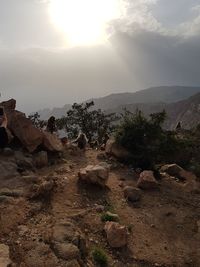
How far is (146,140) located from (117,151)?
5.21ft

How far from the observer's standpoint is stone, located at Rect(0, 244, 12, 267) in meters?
10.6

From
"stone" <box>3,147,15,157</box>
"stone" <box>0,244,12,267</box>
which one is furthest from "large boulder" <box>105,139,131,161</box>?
"stone" <box>0,244,12,267</box>

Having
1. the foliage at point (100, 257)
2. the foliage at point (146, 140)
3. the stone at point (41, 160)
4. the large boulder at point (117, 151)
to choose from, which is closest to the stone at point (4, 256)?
the foliage at point (100, 257)

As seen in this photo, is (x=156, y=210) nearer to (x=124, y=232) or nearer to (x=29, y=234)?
(x=124, y=232)

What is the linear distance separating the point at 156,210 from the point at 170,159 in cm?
738

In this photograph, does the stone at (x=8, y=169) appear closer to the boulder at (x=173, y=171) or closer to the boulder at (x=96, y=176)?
A: the boulder at (x=96, y=176)

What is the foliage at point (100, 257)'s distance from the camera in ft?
39.8

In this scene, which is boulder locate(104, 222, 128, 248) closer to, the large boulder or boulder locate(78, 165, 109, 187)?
boulder locate(78, 165, 109, 187)

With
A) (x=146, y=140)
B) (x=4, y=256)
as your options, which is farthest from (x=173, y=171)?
(x=4, y=256)

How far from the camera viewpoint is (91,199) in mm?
16000

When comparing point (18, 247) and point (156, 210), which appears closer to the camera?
point (18, 247)

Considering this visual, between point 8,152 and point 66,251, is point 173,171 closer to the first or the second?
point 8,152

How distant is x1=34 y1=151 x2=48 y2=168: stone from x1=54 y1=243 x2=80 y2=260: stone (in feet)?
25.2

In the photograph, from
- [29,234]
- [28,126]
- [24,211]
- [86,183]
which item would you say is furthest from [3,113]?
[29,234]
